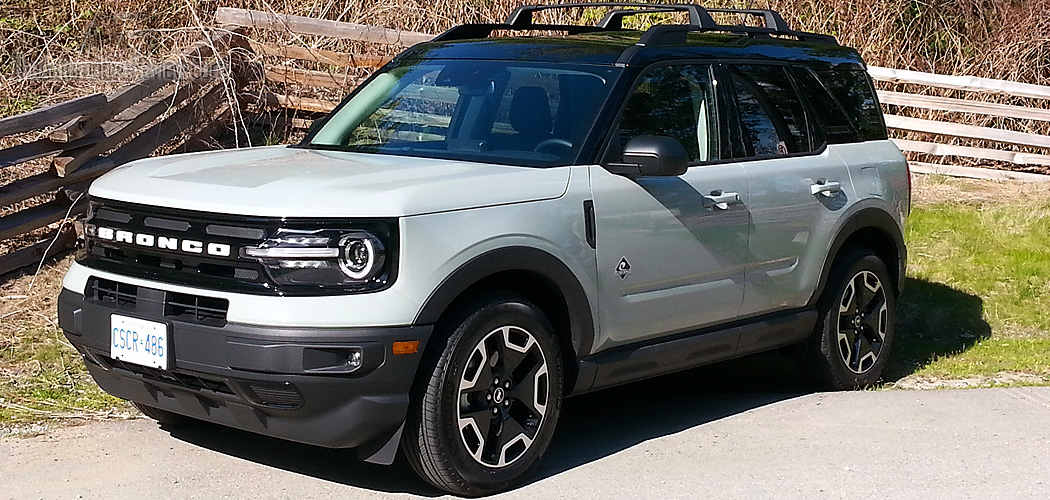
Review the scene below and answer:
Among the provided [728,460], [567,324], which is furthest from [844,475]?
[567,324]

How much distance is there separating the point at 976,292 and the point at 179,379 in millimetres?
6767

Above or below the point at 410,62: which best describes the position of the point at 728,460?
below

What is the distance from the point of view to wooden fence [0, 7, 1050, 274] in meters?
8.48

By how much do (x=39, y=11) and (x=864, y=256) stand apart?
33.2ft

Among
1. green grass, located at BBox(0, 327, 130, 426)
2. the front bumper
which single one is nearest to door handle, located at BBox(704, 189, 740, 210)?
the front bumper

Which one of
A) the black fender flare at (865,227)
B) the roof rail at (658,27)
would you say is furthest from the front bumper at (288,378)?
the black fender flare at (865,227)

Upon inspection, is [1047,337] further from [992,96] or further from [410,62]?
[992,96]

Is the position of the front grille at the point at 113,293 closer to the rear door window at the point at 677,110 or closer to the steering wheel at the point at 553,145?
the steering wheel at the point at 553,145

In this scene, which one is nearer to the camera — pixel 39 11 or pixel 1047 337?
pixel 1047 337

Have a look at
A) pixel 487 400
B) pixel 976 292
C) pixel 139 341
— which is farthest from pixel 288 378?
pixel 976 292

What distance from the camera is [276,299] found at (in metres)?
4.45

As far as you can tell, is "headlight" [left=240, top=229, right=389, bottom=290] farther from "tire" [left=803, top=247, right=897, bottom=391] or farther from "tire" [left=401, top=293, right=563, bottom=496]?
"tire" [left=803, top=247, right=897, bottom=391]

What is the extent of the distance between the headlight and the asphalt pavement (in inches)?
36.8

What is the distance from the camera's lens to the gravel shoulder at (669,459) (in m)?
5.02
